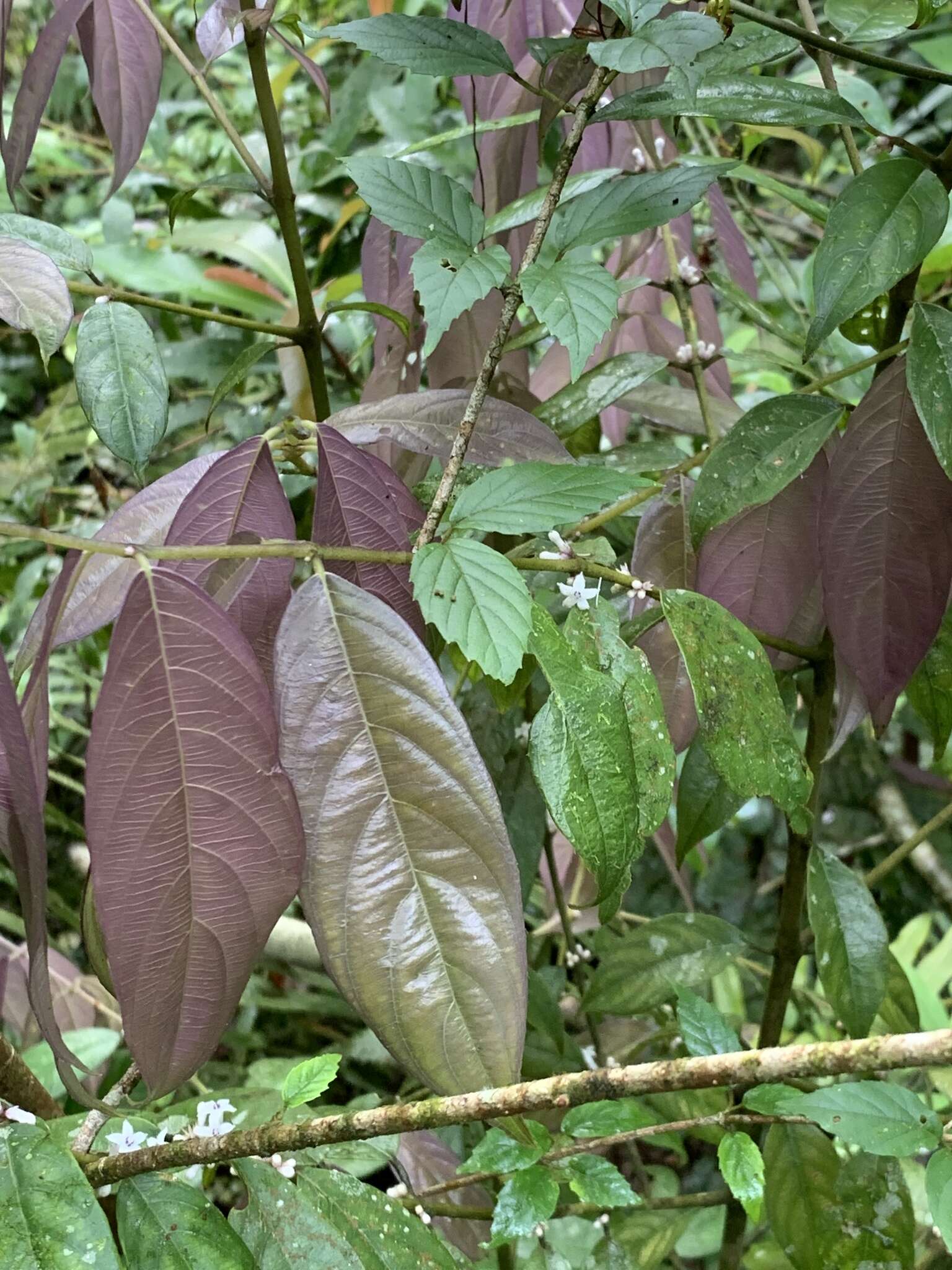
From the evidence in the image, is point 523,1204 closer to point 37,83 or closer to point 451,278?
point 451,278

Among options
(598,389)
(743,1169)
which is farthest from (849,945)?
(598,389)

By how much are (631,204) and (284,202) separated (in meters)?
0.26

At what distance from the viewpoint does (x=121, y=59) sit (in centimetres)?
62

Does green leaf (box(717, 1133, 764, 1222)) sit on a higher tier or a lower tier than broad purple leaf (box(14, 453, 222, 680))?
lower

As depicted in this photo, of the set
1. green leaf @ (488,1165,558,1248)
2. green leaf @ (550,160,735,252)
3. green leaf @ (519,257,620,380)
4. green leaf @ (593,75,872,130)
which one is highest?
green leaf @ (593,75,872,130)

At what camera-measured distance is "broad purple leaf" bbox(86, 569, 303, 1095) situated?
1.06ft

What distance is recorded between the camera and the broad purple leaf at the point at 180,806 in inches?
12.7

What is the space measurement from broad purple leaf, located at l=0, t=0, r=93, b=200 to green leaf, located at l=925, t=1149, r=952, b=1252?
61 centimetres

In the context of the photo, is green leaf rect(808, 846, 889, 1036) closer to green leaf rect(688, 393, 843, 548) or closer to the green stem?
green leaf rect(688, 393, 843, 548)

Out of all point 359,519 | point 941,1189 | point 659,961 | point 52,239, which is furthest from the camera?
point 659,961

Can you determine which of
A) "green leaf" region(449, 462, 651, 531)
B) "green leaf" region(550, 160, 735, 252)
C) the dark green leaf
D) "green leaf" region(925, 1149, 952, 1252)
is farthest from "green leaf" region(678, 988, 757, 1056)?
"green leaf" region(550, 160, 735, 252)

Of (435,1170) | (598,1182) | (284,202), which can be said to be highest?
(284,202)

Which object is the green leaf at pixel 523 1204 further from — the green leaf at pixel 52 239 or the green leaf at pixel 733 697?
the green leaf at pixel 52 239

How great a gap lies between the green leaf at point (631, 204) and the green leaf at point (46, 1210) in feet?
1.26
